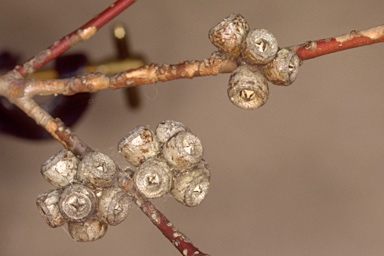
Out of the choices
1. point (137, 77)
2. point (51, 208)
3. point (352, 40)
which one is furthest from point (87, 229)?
point (352, 40)

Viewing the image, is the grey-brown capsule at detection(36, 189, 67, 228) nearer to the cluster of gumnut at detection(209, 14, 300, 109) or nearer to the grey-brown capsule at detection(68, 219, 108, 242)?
the grey-brown capsule at detection(68, 219, 108, 242)

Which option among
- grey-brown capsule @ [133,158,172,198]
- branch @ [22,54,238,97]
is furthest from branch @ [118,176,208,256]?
branch @ [22,54,238,97]

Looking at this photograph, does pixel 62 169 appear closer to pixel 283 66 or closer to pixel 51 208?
pixel 51 208

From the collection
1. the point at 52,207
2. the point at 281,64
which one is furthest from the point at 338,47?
the point at 52,207

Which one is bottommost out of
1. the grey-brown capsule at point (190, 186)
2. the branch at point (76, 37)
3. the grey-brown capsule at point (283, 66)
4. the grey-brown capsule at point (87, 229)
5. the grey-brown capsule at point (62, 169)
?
the grey-brown capsule at point (283, 66)

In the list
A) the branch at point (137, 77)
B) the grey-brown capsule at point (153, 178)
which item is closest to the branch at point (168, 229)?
the grey-brown capsule at point (153, 178)

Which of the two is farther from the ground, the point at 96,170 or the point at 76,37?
the point at 76,37

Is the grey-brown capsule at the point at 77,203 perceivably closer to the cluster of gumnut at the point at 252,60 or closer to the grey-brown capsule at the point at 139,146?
the grey-brown capsule at the point at 139,146
